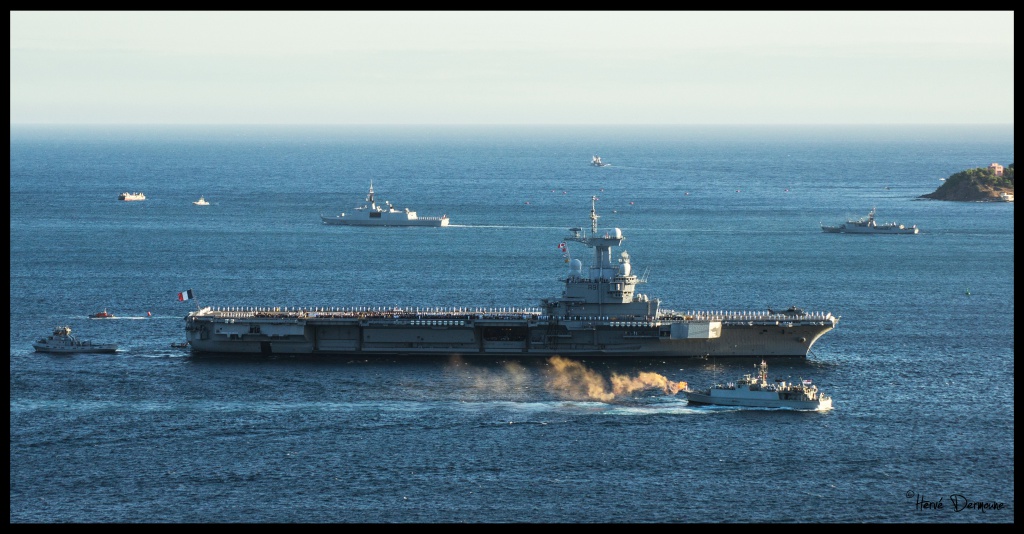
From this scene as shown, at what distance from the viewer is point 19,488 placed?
2112 inches

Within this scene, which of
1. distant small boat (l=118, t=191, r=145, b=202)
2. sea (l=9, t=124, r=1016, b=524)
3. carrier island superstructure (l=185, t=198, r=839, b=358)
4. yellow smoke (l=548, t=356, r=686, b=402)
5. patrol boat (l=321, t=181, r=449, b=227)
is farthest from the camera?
distant small boat (l=118, t=191, r=145, b=202)

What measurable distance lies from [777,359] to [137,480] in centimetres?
3818

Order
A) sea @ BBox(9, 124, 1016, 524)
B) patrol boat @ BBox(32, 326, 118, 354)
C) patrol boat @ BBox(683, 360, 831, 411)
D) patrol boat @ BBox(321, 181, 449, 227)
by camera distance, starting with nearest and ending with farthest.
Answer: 1. sea @ BBox(9, 124, 1016, 524)
2. patrol boat @ BBox(683, 360, 831, 411)
3. patrol boat @ BBox(32, 326, 118, 354)
4. patrol boat @ BBox(321, 181, 449, 227)

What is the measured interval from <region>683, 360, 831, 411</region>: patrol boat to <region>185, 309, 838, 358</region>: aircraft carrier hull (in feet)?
38.3

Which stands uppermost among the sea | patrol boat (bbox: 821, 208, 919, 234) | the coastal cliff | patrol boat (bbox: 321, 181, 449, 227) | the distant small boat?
the coastal cliff

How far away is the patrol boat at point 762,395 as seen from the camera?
66500mm

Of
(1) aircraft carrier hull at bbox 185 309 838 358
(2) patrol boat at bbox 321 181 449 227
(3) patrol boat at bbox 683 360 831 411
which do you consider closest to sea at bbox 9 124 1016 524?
(3) patrol boat at bbox 683 360 831 411

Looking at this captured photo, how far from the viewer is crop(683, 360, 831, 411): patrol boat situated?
6650 cm

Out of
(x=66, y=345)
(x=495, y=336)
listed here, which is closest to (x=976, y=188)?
(x=495, y=336)

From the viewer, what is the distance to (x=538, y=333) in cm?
8075

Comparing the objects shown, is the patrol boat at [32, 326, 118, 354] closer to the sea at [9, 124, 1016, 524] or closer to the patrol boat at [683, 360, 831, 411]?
the sea at [9, 124, 1016, 524]

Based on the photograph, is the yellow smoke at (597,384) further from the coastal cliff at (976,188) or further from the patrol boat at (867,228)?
the coastal cliff at (976,188)

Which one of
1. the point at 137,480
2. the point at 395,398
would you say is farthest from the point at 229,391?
the point at 137,480

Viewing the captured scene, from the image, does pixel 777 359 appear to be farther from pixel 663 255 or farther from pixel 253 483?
pixel 663 255
